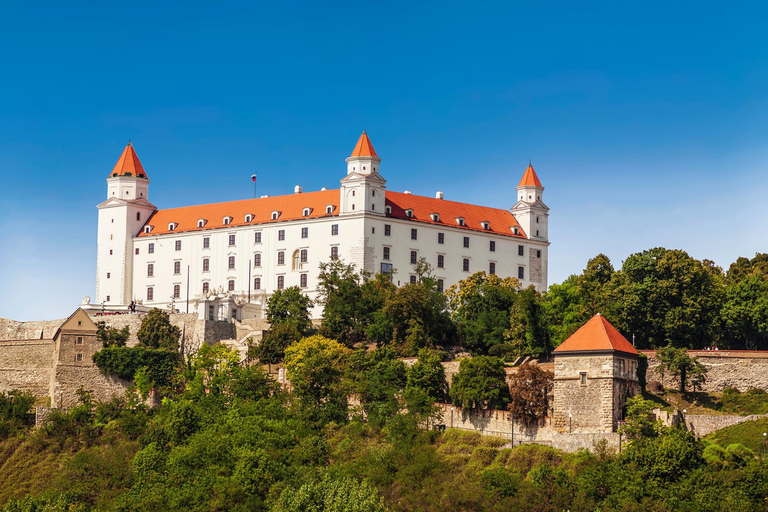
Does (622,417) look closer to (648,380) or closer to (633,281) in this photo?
(648,380)

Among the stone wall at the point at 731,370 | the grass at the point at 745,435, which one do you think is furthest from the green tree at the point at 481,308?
the grass at the point at 745,435

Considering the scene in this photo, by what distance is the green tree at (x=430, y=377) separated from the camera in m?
57.4

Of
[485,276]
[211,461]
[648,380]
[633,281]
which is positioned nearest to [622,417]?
[648,380]

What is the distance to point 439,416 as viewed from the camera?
5559 centimetres

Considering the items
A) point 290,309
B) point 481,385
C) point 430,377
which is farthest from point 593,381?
point 290,309

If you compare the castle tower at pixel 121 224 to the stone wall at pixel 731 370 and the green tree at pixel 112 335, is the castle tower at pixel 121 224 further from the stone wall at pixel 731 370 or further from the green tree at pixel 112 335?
the stone wall at pixel 731 370

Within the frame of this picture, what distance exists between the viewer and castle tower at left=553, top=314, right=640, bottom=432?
2012 inches

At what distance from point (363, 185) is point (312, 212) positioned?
4207 mm

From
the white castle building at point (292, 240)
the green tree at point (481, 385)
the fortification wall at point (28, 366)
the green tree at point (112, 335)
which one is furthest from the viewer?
the white castle building at point (292, 240)

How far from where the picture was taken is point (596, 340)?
52.5m

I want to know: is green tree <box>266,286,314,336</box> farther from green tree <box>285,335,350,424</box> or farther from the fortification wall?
the fortification wall

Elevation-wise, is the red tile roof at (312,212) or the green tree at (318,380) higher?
the red tile roof at (312,212)

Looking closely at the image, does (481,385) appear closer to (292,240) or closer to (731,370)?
(731,370)

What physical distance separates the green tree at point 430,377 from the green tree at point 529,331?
5359mm
